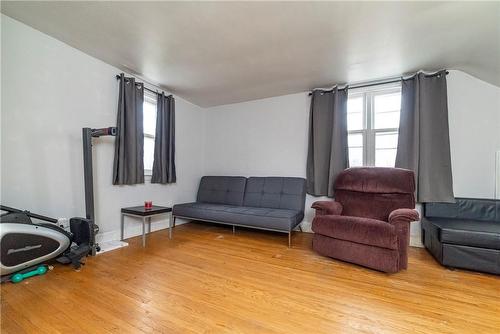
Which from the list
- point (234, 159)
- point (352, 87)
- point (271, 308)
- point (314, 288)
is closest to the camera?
point (271, 308)

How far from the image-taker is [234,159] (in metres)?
4.35

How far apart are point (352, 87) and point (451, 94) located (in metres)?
1.18

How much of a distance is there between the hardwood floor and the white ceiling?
7.44 feet

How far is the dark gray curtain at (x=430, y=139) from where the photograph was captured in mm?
2750

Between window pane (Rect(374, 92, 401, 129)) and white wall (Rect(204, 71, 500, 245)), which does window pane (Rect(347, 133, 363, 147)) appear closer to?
window pane (Rect(374, 92, 401, 129))

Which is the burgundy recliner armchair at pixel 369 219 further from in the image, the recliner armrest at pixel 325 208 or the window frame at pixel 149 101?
the window frame at pixel 149 101

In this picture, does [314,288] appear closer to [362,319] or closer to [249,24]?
[362,319]

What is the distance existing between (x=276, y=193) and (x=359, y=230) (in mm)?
1560

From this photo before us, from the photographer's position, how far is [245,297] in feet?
5.54

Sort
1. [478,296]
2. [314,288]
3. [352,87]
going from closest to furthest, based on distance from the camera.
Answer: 1. [478,296]
2. [314,288]
3. [352,87]

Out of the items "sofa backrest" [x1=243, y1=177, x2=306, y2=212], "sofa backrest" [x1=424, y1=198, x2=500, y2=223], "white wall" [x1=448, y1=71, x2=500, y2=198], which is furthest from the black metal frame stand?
"white wall" [x1=448, y1=71, x2=500, y2=198]

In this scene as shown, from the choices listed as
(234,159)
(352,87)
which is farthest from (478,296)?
(234,159)

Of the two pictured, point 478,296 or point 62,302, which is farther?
point 478,296

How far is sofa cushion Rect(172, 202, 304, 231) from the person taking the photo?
9.65 ft
